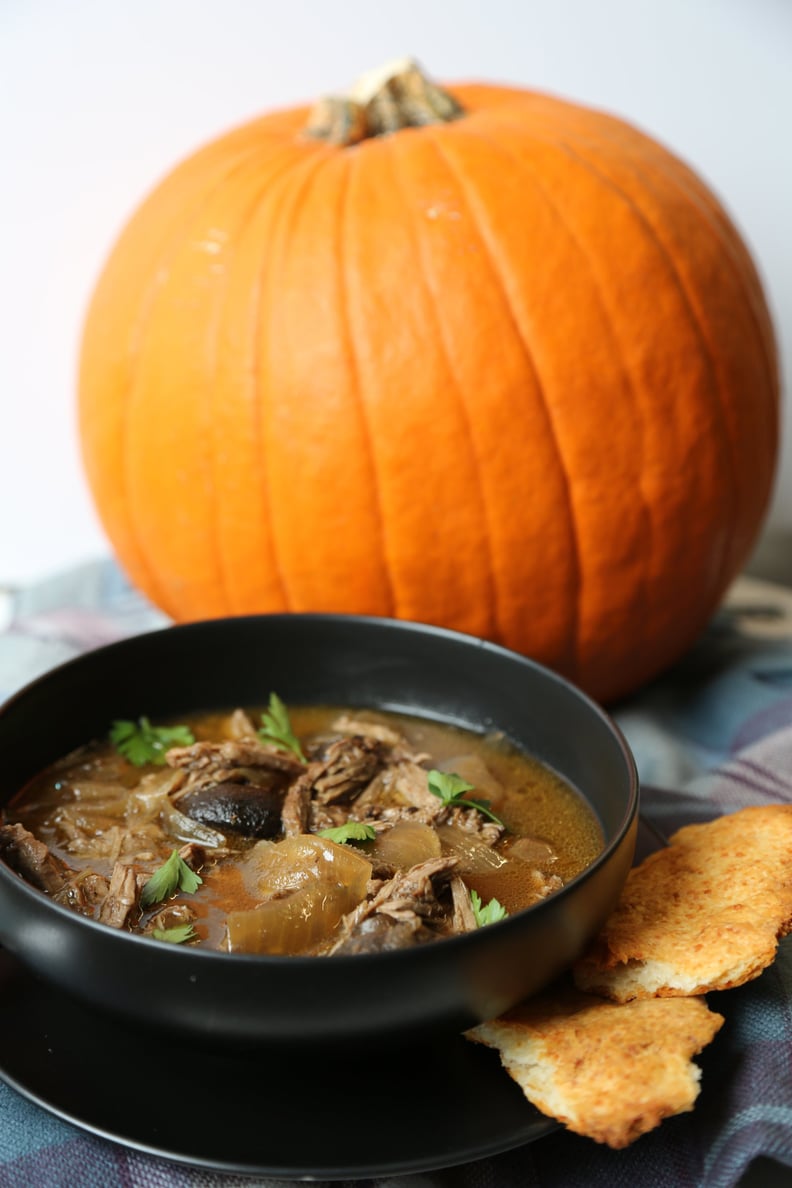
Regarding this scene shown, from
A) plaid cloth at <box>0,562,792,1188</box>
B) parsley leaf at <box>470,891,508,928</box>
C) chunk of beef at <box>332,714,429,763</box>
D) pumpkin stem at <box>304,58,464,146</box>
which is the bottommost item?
plaid cloth at <box>0,562,792,1188</box>

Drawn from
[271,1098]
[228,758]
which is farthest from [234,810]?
[271,1098]

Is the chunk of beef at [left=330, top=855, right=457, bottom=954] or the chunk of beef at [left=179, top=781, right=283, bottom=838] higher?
the chunk of beef at [left=330, top=855, right=457, bottom=954]

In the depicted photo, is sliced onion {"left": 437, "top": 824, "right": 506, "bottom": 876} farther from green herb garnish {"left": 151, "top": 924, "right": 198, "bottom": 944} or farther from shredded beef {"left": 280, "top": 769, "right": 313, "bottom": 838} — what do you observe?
green herb garnish {"left": 151, "top": 924, "right": 198, "bottom": 944}

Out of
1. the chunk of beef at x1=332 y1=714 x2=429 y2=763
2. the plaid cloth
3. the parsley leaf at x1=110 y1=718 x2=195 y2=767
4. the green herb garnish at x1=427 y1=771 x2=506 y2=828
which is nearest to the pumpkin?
the plaid cloth

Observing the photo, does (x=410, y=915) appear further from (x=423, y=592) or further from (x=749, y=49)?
(x=749, y=49)

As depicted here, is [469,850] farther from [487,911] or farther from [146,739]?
[146,739]
